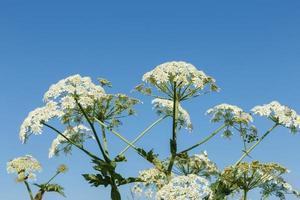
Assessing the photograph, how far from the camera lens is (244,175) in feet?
58.6

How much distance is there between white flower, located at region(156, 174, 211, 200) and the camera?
1322cm

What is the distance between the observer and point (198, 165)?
1870cm

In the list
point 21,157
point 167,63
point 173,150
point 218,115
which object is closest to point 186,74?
point 167,63

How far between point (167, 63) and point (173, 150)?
2.39 meters

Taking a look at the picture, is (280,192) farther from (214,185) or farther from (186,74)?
(186,74)

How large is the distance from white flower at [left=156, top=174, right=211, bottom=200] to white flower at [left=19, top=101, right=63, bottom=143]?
13.3 feet

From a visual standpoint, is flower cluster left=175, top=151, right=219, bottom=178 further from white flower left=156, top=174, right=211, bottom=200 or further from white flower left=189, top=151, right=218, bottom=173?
white flower left=156, top=174, right=211, bottom=200

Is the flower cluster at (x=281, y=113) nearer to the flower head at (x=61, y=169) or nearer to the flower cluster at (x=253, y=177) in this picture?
the flower cluster at (x=253, y=177)

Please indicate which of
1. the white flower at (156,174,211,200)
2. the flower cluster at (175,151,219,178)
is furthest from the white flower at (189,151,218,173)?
the white flower at (156,174,211,200)

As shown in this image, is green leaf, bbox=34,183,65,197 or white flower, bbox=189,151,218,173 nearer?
green leaf, bbox=34,183,65,197

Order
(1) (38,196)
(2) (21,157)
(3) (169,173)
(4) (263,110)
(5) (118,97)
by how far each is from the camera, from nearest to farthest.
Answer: (1) (38,196)
(2) (21,157)
(3) (169,173)
(5) (118,97)
(4) (263,110)

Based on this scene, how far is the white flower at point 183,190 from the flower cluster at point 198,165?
15.1 ft

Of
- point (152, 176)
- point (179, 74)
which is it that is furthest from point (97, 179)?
point (179, 74)

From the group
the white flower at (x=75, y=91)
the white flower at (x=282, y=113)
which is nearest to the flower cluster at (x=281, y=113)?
the white flower at (x=282, y=113)
